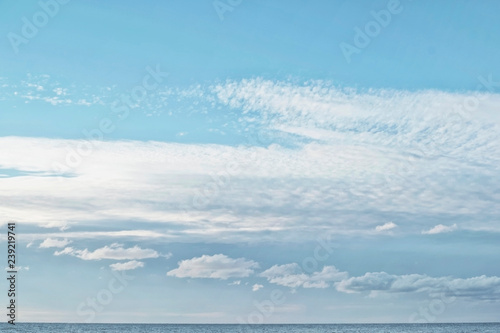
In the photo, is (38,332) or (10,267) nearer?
(10,267)

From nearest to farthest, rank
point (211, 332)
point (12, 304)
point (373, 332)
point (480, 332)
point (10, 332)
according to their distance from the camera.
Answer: point (12, 304), point (10, 332), point (480, 332), point (373, 332), point (211, 332)

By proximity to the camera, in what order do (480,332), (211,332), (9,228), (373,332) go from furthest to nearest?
(211,332)
(373,332)
(480,332)
(9,228)

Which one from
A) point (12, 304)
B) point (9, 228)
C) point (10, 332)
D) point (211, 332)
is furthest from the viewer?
point (211, 332)

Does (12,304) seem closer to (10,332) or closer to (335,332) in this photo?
(10,332)

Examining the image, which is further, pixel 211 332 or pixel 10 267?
pixel 211 332

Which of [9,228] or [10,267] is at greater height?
[9,228]

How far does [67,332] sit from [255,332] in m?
57.2

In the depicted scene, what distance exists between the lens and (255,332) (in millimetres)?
190250

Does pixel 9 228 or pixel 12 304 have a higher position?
pixel 9 228

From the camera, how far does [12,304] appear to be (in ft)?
193

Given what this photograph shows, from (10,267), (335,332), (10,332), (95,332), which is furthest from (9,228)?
(335,332)

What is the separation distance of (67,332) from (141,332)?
29.5 metres

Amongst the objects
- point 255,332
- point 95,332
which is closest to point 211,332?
point 255,332

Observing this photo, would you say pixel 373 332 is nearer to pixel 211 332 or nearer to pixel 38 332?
pixel 211 332
